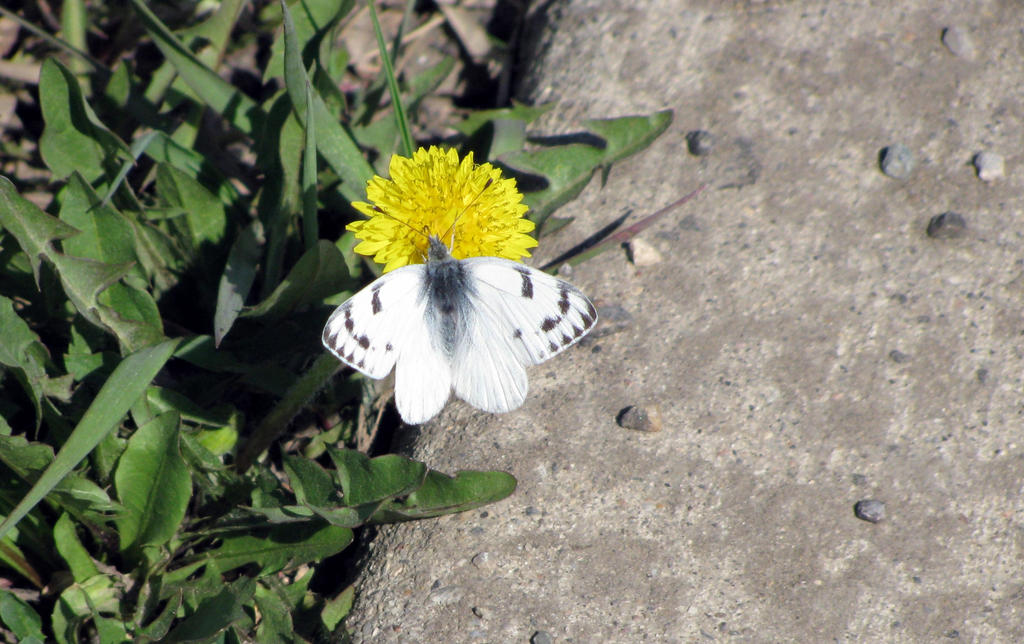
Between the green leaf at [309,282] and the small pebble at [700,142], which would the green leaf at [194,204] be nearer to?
the green leaf at [309,282]

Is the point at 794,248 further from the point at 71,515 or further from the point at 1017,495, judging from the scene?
the point at 71,515

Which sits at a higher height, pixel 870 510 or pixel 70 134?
pixel 70 134

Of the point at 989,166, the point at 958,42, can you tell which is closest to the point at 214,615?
the point at 989,166

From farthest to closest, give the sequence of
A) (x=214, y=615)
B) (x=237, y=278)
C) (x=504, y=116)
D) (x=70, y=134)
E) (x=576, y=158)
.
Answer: (x=504, y=116) < (x=576, y=158) < (x=70, y=134) < (x=237, y=278) < (x=214, y=615)

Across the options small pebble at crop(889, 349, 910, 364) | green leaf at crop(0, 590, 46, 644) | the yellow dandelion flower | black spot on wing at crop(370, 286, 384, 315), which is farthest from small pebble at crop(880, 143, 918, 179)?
green leaf at crop(0, 590, 46, 644)

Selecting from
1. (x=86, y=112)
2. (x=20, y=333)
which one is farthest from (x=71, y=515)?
(x=86, y=112)

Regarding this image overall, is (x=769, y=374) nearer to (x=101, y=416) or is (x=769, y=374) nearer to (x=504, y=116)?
(x=504, y=116)

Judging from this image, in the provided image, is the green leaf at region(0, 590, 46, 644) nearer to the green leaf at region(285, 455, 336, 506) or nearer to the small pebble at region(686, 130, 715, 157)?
the green leaf at region(285, 455, 336, 506)
